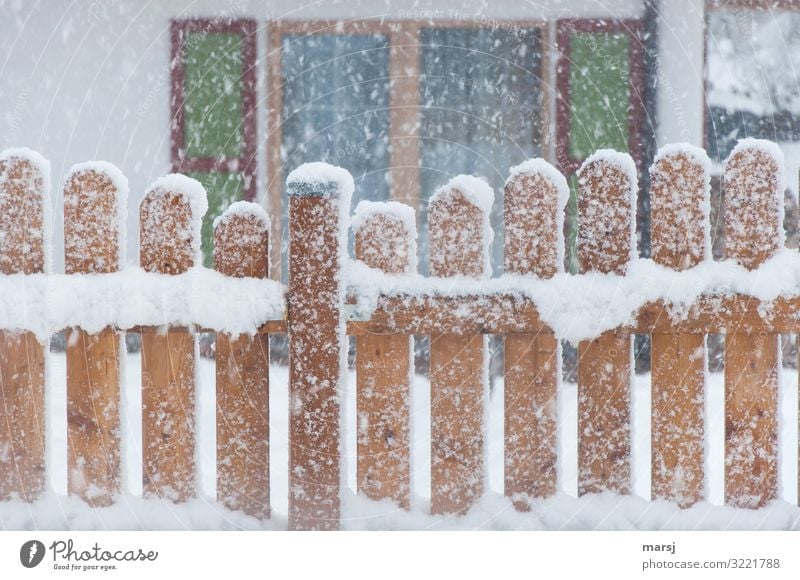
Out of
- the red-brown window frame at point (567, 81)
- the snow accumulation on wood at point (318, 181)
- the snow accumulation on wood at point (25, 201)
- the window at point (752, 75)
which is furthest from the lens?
the window at point (752, 75)

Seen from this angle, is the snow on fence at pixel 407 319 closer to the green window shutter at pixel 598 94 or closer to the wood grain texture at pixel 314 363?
the wood grain texture at pixel 314 363

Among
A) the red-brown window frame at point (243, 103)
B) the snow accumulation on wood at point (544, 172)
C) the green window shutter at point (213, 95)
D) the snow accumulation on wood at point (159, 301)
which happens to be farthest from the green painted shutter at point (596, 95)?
the snow accumulation on wood at point (159, 301)

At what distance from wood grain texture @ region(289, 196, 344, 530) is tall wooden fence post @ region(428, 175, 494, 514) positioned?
252 mm

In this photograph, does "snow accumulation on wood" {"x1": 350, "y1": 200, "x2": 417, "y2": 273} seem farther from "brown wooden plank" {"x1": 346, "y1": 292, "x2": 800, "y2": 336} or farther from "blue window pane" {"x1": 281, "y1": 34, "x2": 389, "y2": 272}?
"blue window pane" {"x1": 281, "y1": 34, "x2": 389, "y2": 272}

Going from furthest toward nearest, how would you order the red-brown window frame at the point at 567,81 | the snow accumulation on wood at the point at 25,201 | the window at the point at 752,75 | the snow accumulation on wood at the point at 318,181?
the window at the point at 752,75, the red-brown window frame at the point at 567,81, the snow accumulation on wood at the point at 25,201, the snow accumulation on wood at the point at 318,181

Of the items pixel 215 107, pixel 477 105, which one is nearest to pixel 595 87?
pixel 477 105

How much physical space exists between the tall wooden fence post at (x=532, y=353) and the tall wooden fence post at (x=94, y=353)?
3.32ft

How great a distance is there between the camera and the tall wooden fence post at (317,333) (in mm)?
1715

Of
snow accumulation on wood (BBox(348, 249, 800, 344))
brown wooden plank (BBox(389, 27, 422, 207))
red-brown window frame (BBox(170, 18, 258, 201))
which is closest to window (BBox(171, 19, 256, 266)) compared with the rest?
red-brown window frame (BBox(170, 18, 258, 201))

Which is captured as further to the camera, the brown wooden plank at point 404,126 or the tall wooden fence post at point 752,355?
the brown wooden plank at point 404,126

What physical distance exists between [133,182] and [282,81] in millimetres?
1163

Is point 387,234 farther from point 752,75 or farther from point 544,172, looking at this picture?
point 752,75

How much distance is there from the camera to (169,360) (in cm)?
181
